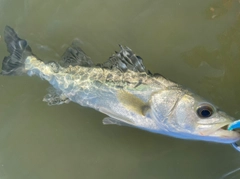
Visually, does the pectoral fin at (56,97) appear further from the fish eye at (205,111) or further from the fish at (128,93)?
the fish eye at (205,111)

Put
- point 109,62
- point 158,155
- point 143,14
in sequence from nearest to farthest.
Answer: point 109,62 → point 158,155 → point 143,14

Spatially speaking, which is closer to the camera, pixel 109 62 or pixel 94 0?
pixel 109 62

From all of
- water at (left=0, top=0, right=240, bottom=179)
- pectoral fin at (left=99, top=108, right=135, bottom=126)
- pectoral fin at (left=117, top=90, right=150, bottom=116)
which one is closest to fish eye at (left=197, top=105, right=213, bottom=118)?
pectoral fin at (left=117, top=90, right=150, bottom=116)

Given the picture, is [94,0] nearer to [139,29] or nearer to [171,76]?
[139,29]

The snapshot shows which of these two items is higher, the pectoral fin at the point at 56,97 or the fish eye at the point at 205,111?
the fish eye at the point at 205,111

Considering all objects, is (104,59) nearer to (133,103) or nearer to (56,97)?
(56,97)

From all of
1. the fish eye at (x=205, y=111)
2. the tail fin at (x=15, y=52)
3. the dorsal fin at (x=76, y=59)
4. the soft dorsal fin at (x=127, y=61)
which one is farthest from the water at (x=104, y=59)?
the fish eye at (x=205, y=111)

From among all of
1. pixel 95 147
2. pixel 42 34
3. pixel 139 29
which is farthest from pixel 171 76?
pixel 42 34
